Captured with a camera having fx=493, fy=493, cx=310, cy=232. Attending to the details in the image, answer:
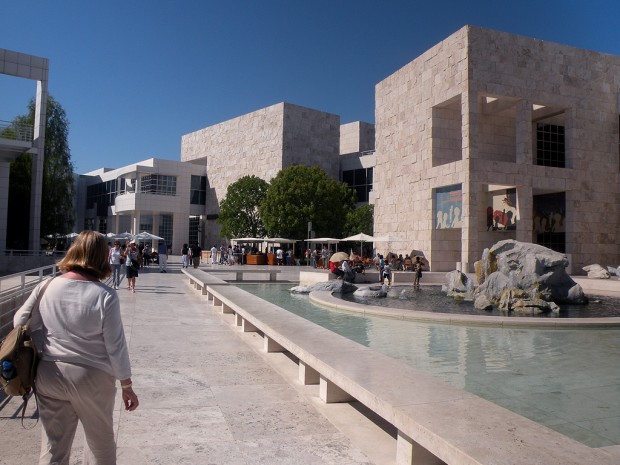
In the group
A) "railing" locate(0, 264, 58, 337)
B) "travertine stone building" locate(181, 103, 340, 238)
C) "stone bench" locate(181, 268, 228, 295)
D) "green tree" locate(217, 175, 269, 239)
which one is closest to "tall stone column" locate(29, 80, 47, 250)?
"stone bench" locate(181, 268, 228, 295)

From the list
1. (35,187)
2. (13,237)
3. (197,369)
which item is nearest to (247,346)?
(197,369)

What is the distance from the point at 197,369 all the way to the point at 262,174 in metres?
47.1

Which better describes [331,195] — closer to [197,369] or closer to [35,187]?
[35,187]

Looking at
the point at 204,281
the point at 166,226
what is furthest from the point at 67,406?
the point at 166,226

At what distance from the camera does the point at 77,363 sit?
2.64 meters

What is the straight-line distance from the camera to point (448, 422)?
3115 mm

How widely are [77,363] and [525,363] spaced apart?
238 inches

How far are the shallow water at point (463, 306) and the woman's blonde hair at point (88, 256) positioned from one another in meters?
10.2

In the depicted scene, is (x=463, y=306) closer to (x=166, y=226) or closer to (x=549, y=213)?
(x=549, y=213)

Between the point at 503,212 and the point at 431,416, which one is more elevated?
the point at 503,212

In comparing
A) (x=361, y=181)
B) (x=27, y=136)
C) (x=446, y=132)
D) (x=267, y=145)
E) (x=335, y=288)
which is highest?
(x=267, y=145)

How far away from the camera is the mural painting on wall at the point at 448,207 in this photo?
24859 mm

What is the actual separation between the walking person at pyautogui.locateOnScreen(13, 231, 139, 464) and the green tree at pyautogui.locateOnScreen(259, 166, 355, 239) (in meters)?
37.8

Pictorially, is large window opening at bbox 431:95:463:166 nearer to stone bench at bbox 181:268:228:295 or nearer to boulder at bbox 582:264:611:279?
boulder at bbox 582:264:611:279
